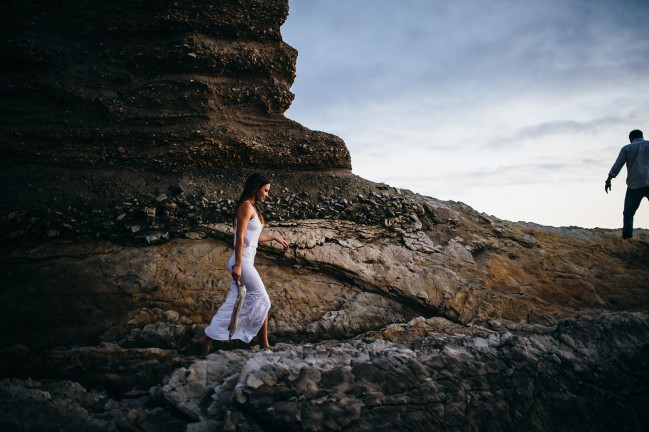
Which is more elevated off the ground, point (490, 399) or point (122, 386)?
point (490, 399)

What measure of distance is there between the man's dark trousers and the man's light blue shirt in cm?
11

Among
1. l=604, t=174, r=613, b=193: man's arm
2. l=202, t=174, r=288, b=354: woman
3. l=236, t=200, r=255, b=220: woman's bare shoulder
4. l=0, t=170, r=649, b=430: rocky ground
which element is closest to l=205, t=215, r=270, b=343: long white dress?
l=202, t=174, r=288, b=354: woman

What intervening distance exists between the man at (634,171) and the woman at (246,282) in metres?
6.83

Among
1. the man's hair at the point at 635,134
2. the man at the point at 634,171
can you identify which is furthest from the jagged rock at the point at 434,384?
the man's hair at the point at 635,134

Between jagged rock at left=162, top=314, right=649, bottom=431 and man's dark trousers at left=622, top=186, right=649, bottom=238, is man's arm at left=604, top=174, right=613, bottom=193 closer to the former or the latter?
man's dark trousers at left=622, top=186, right=649, bottom=238

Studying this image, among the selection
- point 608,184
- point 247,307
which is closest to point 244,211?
point 247,307

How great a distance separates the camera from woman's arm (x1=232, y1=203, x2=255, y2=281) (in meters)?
4.48

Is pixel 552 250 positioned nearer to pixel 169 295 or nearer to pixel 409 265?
pixel 409 265

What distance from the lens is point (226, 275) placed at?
19.0 ft

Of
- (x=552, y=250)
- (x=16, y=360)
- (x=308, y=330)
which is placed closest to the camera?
(x=16, y=360)

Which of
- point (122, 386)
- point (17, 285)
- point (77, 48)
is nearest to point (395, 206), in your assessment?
point (122, 386)

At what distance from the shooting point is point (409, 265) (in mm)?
6422

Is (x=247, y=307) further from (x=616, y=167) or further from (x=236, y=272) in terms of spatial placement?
(x=616, y=167)

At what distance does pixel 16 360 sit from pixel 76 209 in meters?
2.49
